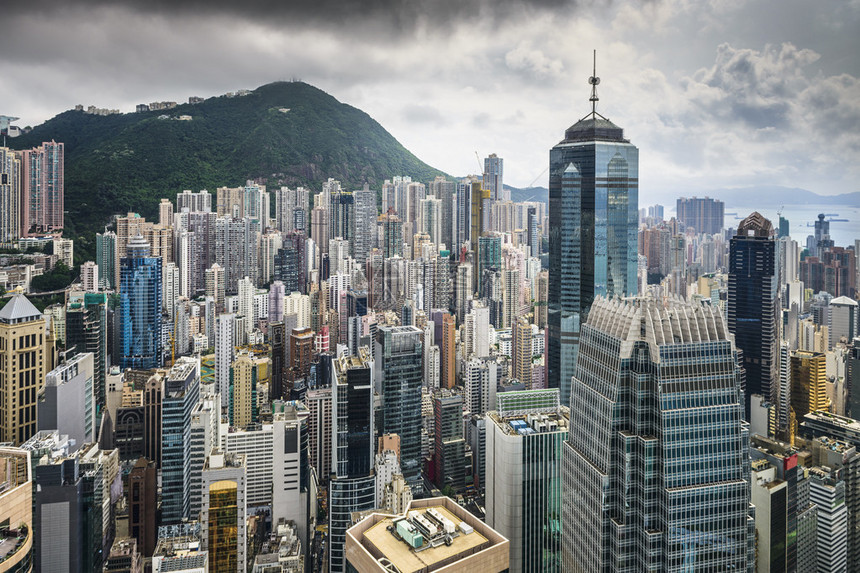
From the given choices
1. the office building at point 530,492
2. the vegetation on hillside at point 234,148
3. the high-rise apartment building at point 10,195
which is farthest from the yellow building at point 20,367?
the vegetation on hillside at point 234,148

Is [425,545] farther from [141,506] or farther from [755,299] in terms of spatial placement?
[755,299]

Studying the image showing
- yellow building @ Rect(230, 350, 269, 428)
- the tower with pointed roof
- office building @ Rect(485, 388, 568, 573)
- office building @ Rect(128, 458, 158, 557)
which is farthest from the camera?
yellow building @ Rect(230, 350, 269, 428)

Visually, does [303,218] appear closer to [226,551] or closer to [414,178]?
[414,178]

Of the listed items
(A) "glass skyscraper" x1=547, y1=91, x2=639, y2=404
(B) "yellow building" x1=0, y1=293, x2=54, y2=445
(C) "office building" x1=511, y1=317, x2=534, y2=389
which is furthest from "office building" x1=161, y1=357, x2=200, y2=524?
(C) "office building" x1=511, y1=317, x2=534, y2=389

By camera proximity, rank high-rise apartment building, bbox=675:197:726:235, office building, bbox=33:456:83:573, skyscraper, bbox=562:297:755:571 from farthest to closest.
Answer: high-rise apartment building, bbox=675:197:726:235, office building, bbox=33:456:83:573, skyscraper, bbox=562:297:755:571

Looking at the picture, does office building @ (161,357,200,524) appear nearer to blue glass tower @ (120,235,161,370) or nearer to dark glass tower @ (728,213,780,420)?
blue glass tower @ (120,235,161,370)

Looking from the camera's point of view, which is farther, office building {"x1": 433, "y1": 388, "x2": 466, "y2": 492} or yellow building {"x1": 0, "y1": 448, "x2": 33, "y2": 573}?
office building {"x1": 433, "y1": 388, "x2": 466, "y2": 492}
